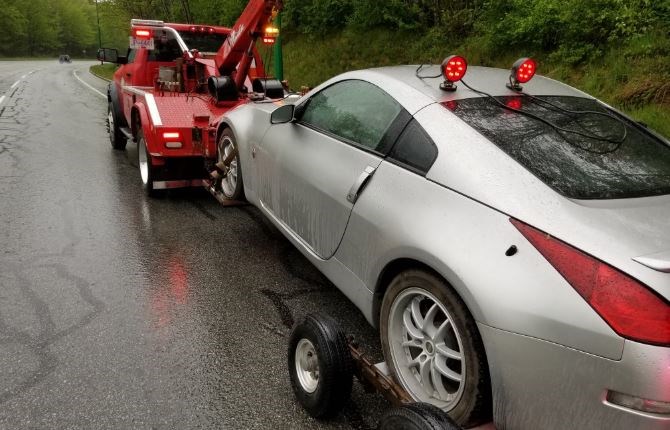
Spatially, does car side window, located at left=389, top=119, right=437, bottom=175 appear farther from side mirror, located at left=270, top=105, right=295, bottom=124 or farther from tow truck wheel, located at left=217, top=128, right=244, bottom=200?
tow truck wheel, located at left=217, top=128, right=244, bottom=200

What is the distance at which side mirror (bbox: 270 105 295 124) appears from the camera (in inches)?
153

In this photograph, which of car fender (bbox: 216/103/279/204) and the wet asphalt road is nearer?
the wet asphalt road

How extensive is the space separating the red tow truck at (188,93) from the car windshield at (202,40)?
2cm

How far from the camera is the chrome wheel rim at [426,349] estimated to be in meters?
2.29

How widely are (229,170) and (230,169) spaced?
22mm

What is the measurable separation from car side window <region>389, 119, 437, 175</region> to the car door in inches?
3.4

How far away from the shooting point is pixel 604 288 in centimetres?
175

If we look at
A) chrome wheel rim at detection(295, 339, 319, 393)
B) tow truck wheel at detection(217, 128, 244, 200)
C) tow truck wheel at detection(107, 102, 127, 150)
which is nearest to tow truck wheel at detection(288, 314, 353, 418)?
chrome wheel rim at detection(295, 339, 319, 393)

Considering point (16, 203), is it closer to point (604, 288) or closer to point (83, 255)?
point (83, 255)

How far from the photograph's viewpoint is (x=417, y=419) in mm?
1933

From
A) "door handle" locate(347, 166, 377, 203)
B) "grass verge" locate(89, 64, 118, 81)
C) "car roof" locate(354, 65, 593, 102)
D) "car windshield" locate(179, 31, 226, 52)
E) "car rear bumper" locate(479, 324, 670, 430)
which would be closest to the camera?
"car rear bumper" locate(479, 324, 670, 430)

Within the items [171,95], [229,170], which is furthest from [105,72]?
[229,170]

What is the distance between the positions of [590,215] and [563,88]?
1557 millimetres

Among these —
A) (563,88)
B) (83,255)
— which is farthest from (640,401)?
(83,255)
